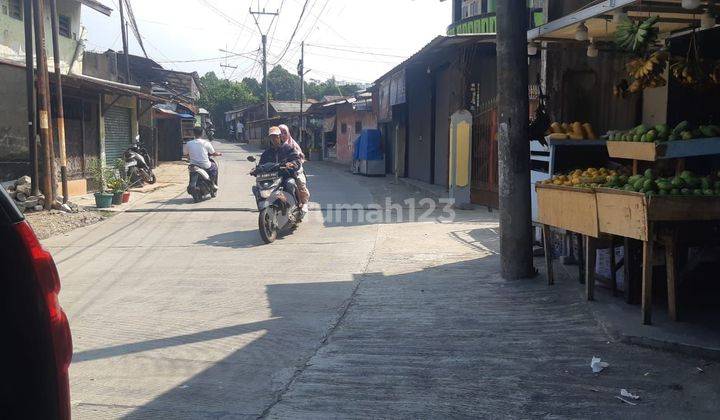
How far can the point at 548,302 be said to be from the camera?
593cm

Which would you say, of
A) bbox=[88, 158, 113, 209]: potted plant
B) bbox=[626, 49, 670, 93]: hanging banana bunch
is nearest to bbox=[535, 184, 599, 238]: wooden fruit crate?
bbox=[626, 49, 670, 93]: hanging banana bunch

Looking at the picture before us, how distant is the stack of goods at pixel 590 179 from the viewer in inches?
210

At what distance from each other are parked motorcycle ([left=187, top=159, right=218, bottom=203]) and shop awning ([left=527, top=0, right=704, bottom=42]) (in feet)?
30.8

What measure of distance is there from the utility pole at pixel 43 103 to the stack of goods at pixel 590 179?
10083 mm

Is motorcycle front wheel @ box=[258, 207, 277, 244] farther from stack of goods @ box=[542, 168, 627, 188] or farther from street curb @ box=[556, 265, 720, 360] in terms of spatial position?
street curb @ box=[556, 265, 720, 360]

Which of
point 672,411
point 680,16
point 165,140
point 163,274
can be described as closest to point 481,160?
point 680,16

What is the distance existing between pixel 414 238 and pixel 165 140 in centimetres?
2581

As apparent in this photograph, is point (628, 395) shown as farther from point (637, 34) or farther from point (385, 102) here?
point (385, 102)

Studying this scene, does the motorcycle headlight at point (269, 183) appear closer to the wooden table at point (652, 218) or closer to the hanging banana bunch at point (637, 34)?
the hanging banana bunch at point (637, 34)

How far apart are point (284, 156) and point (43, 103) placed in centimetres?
524

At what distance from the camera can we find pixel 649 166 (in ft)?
21.0

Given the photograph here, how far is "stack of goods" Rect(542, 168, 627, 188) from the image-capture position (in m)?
5.33

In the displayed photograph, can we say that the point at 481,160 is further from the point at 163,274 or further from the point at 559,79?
the point at 163,274

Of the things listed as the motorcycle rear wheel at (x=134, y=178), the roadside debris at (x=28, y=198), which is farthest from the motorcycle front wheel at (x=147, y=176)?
the roadside debris at (x=28, y=198)
